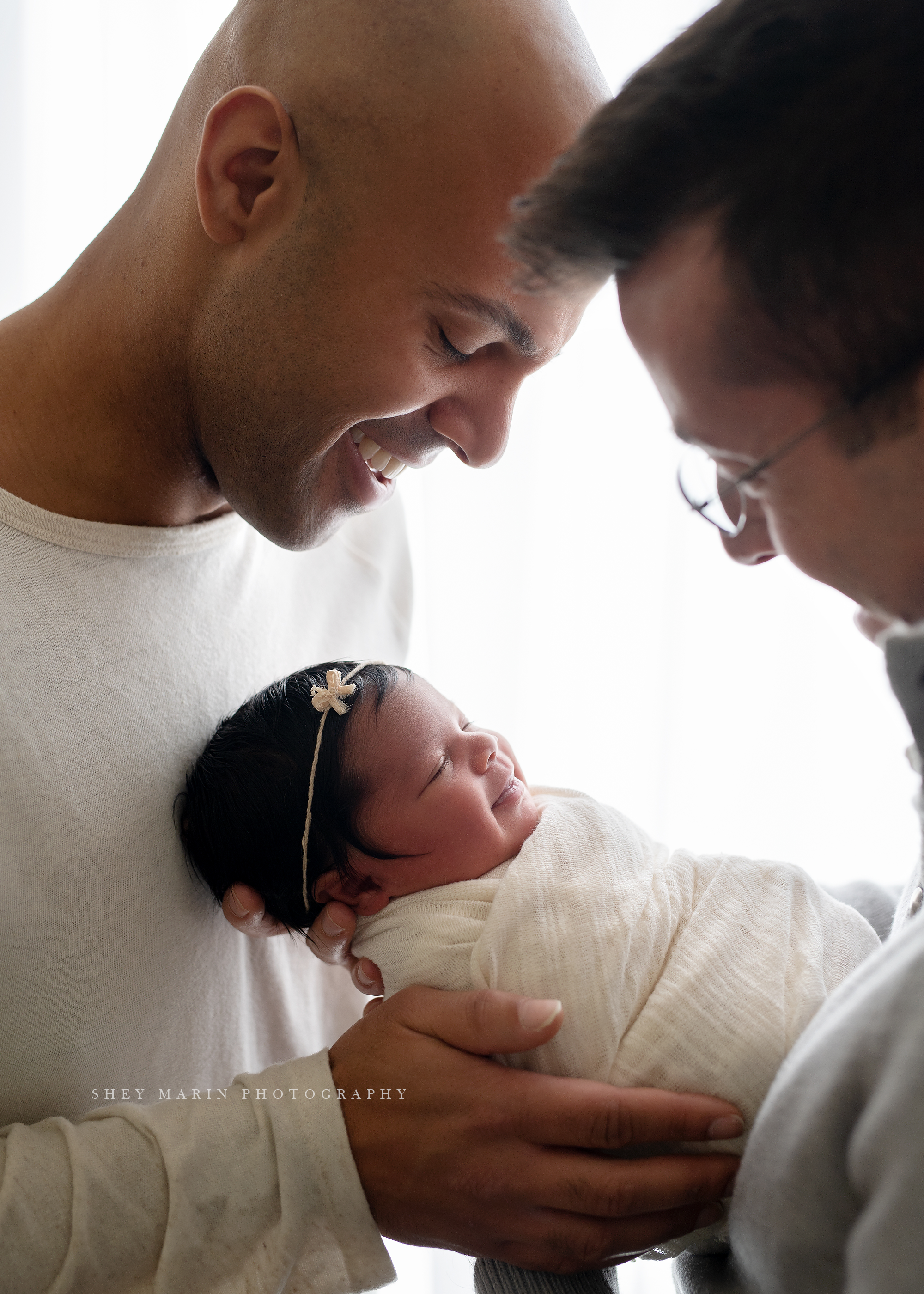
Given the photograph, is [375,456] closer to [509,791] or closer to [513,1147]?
[509,791]

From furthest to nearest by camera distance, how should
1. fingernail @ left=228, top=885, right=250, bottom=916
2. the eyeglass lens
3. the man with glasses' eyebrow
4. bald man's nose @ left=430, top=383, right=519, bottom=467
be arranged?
bald man's nose @ left=430, top=383, right=519, bottom=467
fingernail @ left=228, top=885, right=250, bottom=916
the eyeglass lens
the man with glasses' eyebrow

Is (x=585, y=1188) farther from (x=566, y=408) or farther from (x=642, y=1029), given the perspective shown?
(x=566, y=408)

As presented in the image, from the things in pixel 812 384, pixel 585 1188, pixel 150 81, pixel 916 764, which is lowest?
pixel 585 1188

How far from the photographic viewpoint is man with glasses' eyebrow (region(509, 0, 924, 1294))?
25.7 inches

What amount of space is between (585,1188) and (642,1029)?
18 cm

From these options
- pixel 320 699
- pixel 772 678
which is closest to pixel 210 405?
Answer: pixel 320 699

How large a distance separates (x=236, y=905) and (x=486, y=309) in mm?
890

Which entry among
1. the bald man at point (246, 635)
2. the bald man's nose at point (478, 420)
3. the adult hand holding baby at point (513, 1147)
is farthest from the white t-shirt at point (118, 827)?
the bald man's nose at point (478, 420)

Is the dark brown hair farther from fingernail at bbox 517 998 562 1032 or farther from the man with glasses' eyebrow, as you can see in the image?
fingernail at bbox 517 998 562 1032

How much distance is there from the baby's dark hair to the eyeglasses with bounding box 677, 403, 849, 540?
0.59m

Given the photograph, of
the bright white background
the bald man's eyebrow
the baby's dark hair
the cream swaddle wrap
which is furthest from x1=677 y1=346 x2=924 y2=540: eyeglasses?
the bright white background

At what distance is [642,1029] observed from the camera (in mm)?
1043

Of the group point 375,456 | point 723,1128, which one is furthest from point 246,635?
point 723,1128

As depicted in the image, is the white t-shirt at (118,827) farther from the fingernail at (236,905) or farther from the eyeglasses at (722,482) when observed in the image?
the eyeglasses at (722,482)
